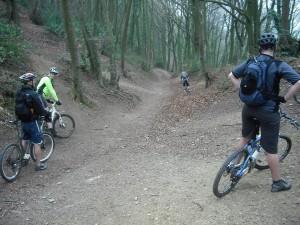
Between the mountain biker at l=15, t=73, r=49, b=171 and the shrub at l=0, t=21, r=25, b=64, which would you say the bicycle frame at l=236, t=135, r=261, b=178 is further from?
the shrub at l=0, t=21, r=25, b=64

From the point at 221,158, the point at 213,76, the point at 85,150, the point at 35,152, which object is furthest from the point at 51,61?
the point at 221,158

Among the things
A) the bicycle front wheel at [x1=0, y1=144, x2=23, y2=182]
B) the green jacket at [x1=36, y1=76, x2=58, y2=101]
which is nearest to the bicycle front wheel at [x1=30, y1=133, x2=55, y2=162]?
the bicycle front wheel at [x1=0, y1=144, x2=23, y2=182]

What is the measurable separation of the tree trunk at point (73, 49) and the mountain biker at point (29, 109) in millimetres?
6964

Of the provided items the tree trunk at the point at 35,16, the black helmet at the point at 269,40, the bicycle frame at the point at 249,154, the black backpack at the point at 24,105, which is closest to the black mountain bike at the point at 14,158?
the black backpack at the point at 24,105

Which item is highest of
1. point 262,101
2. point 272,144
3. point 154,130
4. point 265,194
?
point 262,101

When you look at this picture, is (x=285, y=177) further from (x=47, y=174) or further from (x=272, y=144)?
(x=47, y=174)

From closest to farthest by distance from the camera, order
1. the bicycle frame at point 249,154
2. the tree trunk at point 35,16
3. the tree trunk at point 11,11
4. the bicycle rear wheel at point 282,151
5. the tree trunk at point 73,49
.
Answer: the bicycle frame at point 249,154 → the bicycle rear wheel at point 282,151 → the tree trunk at point 73,49 → the tree trunk at point 11,11 → the tree trunk at point 35,16

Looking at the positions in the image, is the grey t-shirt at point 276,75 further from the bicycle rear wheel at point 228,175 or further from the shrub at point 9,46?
the shrub at point 9,46

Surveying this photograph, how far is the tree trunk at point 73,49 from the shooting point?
14.9 metres

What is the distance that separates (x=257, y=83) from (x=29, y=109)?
5.05m

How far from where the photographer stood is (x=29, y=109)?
332 inches

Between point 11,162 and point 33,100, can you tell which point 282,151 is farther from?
point 11,162

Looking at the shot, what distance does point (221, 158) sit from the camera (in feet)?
29.6

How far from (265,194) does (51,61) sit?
16856 millimetres
